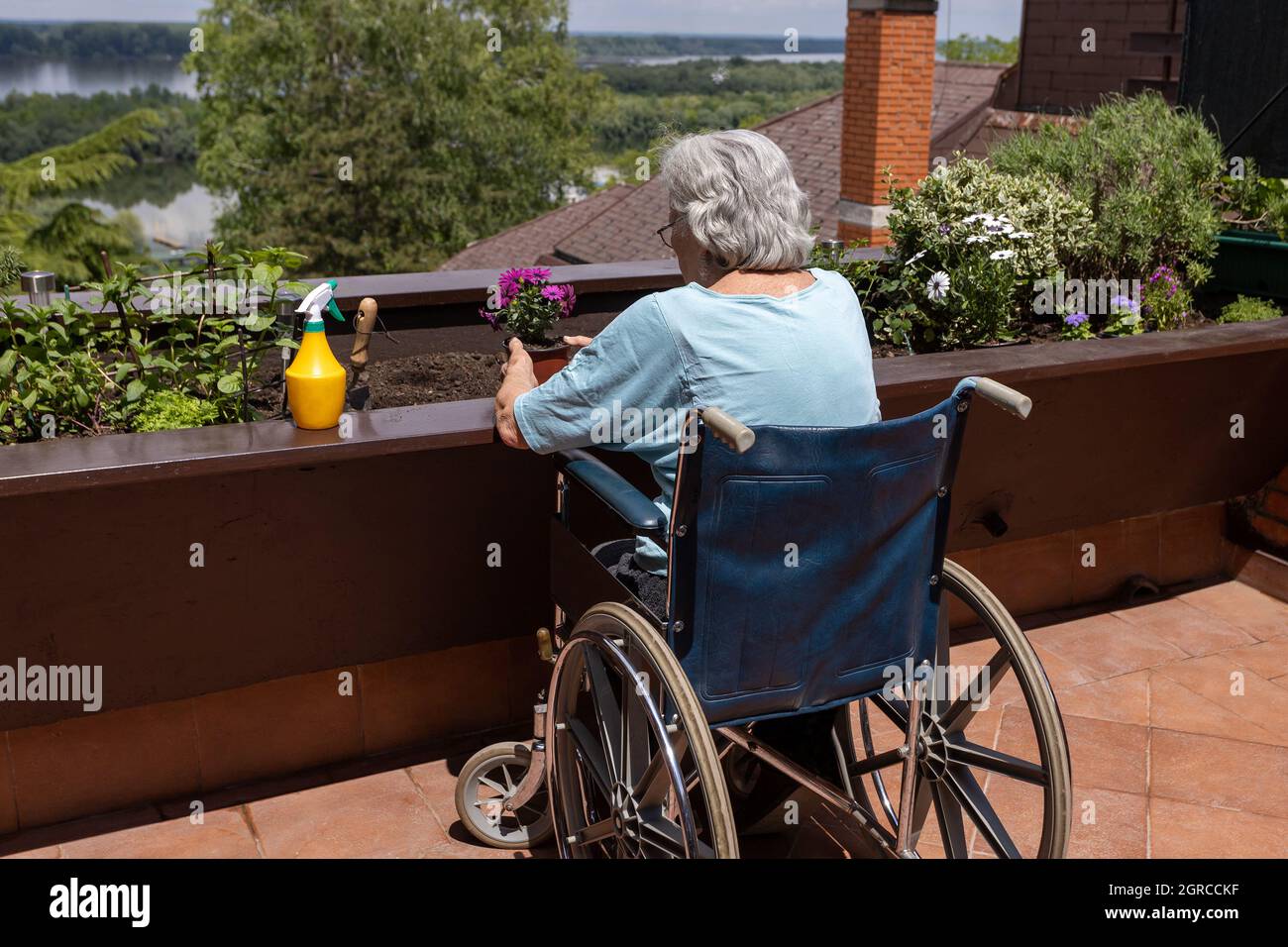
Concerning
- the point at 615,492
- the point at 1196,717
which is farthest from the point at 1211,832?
the point at 615,492

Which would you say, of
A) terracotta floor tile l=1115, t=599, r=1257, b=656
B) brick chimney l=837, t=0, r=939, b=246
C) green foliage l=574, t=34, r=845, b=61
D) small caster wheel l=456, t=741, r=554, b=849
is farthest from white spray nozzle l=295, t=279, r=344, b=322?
green foliage l=574, t=34, r=845, b=61

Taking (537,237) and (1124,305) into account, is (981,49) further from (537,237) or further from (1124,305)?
(1124,305)

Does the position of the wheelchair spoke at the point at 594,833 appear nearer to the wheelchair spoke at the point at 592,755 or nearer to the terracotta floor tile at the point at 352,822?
the wheelchair spoke at the point at 592,755

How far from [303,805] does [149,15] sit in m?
72.8

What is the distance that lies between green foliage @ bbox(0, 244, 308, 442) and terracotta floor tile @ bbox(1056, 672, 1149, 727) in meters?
2.09

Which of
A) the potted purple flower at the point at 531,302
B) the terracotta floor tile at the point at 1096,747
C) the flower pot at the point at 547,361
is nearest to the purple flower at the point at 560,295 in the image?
the potted purple flower at the point at 531,302

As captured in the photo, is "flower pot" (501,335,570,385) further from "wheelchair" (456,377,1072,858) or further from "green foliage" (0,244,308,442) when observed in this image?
"green foliage" (0,244,308,442)

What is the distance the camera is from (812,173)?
1723cm

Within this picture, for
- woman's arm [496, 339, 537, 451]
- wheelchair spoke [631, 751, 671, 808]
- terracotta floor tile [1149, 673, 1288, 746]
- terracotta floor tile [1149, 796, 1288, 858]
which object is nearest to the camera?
wheelchair spoke [631, 751, 671, 808]

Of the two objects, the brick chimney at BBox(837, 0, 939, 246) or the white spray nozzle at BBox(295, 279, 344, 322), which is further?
the brick chimney at BBox(837, 0, 939, 246)

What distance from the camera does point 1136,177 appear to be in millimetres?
4234

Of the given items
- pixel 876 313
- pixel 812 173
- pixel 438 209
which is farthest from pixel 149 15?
pixel 876 313

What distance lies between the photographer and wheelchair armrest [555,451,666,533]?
1958 millimetres

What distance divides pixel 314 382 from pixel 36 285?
4.06 ft
